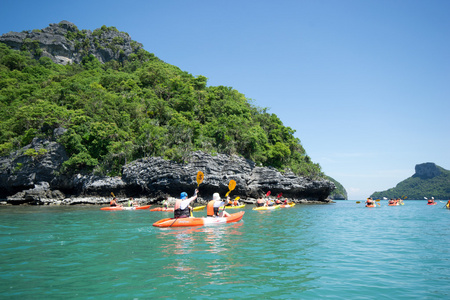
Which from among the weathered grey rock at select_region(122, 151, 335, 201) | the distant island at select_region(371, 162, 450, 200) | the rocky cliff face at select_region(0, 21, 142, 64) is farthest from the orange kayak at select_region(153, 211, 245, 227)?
the distant island at select_region(371, 162, 450, 200)

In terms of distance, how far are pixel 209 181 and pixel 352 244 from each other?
2595 centimetres

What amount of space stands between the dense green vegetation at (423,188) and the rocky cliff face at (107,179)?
105844 mm

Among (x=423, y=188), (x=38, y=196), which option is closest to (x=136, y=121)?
(x=38, y=196)

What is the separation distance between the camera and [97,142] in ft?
122

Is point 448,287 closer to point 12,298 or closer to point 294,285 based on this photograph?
point 294,285

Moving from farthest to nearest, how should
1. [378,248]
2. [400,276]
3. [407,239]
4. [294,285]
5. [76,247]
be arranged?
1. [407,239]
2. [378,248]
3. [76,247]
4. [400,276]
5. [294,285]

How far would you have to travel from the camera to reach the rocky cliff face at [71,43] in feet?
251

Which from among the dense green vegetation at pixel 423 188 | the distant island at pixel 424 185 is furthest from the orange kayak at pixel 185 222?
the distant island at pixel 424 185

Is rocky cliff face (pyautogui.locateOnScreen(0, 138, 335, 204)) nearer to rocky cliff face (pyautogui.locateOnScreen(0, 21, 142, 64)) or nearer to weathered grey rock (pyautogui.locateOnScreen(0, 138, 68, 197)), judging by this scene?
weathered grey rock (pyautogui.locateOnScreen(0, 138, 68, 197))

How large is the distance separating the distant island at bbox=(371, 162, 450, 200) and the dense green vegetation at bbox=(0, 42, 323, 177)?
312 ft

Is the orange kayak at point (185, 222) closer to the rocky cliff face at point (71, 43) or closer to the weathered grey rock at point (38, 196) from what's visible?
the weathered grey rock at point (38, 196)

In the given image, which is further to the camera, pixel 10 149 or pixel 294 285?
pixel 10 149

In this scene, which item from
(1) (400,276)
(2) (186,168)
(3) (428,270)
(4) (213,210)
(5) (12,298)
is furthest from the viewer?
(2) (186,168)

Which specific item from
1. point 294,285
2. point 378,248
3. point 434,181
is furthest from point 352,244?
point 434,181
